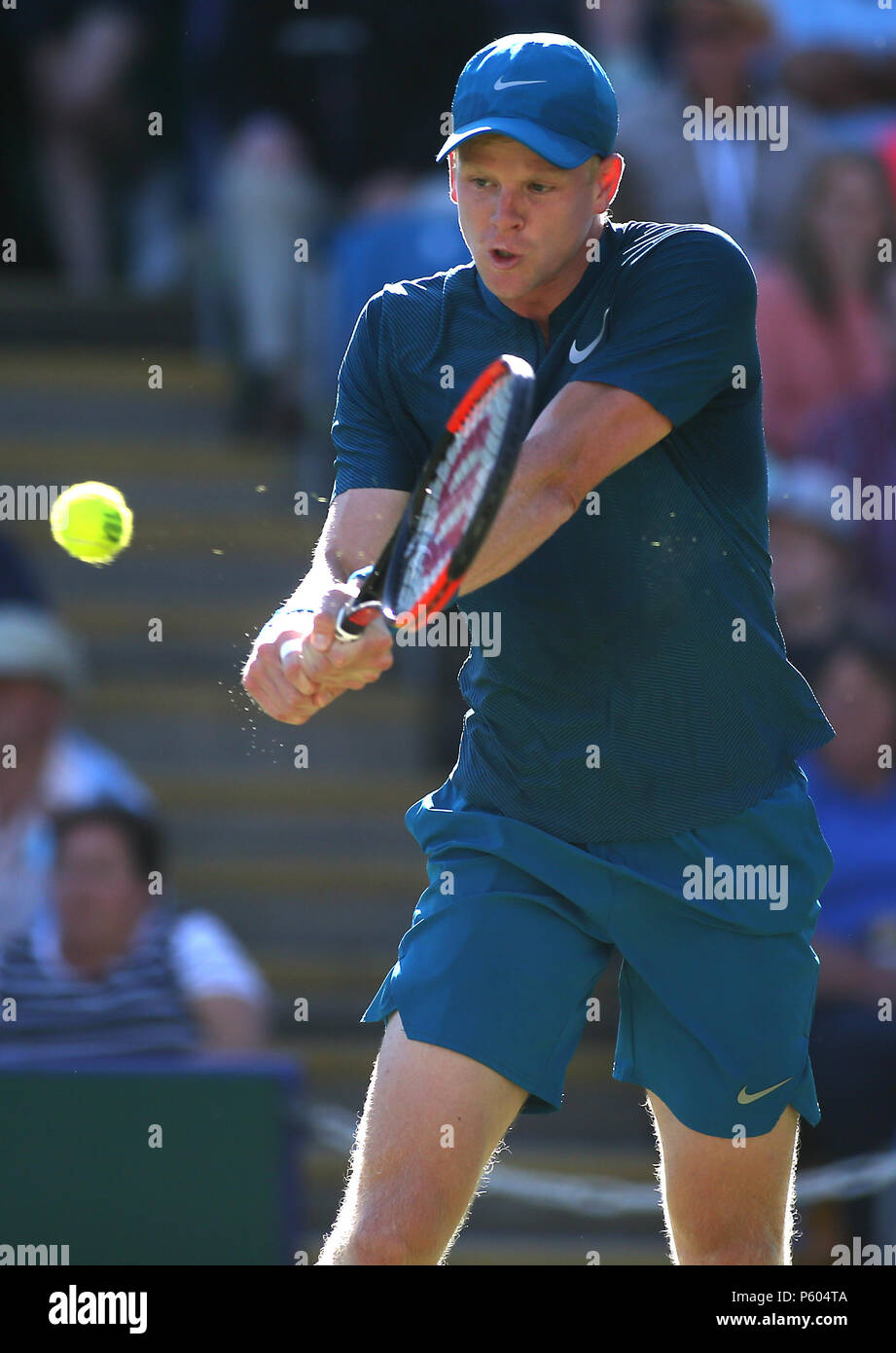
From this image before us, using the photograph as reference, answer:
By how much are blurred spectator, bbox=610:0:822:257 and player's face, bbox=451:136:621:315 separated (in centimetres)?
414

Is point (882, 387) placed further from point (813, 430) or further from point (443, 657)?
point (443, 657)

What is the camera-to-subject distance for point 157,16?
330 inches

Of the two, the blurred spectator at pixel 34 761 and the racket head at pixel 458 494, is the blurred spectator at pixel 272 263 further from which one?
the racket head at pixel 458 494

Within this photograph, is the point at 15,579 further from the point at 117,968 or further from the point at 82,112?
the point at 82,112

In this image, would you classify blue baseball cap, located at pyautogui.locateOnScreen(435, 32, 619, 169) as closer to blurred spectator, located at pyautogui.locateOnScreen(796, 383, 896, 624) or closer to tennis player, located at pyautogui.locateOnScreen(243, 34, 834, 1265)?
tennis player, located at pyautogui.locateOnScreen(243, 34, 834, 1265)

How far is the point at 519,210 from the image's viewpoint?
285 cm

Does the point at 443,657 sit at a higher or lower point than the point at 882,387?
lower


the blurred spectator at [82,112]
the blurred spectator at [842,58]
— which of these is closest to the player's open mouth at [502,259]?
the blurred spectator at [842,58]

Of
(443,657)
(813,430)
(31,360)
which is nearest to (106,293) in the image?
(31,360)

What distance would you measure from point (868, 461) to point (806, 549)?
1.30 ft

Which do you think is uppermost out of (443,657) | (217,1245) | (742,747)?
(443,657)

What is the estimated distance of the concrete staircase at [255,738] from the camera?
A: 6.39 m

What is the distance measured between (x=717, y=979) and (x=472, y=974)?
370 millimetres
